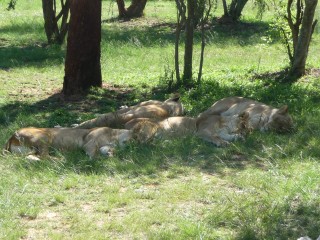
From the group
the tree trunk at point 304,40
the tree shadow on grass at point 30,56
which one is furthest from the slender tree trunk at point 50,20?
the tree trunk at point 304,40

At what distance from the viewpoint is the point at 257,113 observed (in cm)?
948

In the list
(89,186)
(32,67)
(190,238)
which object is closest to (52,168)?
(89,186)

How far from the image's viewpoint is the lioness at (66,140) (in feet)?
27.6

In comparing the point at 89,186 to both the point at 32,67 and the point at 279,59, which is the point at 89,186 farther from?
the point at 279,59

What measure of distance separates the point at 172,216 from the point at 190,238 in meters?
0.54

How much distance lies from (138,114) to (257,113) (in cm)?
180

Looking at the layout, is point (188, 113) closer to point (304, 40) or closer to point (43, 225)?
point (304, 40)

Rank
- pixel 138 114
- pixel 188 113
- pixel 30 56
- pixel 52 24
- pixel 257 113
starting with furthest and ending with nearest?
1. pixel 52 24
2. pixel 30 56
3. pixel 188 113
4. pixel 138 114
5. pixel 257 113

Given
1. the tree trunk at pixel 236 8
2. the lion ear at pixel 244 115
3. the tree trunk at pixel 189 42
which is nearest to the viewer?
the lion ear at pixel 244 115

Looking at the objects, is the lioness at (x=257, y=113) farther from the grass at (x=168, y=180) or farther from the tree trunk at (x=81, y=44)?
the tree trunk at (x=81, y=44)

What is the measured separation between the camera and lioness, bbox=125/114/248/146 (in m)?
8.81

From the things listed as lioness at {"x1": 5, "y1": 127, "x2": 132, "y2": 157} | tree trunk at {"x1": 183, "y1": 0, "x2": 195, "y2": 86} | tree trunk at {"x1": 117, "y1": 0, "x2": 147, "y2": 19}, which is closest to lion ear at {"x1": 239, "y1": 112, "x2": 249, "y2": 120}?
lioness at {"x1": 5, "y1": 127, "x2": 132, "y2": 157}

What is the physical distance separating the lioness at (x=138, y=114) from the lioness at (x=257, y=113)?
63cm

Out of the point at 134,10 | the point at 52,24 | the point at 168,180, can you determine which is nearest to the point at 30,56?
the point at 52,24
